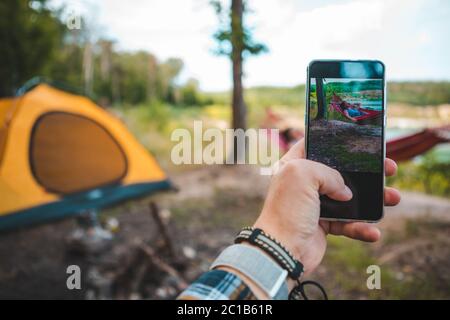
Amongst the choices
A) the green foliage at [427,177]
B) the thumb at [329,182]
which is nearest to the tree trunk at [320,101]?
the thumb at [329,182]

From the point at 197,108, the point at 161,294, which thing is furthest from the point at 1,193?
the point at 197,108

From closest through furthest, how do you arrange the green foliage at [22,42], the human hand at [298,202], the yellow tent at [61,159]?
the human hand at [298,202] < the yellow tent at [61,159] < the green foliage at [22,42]

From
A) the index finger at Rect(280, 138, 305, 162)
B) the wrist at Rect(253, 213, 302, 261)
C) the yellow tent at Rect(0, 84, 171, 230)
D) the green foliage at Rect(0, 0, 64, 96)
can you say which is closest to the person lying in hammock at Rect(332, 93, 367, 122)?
the index finger at Rect(280, 138, 305, 162)

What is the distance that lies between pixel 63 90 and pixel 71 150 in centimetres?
67

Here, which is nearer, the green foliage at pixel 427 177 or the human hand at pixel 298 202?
the human hand at pixel 298 202

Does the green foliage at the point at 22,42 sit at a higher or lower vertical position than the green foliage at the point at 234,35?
higher

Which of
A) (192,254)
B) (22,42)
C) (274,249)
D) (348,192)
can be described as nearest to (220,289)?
(274,249)

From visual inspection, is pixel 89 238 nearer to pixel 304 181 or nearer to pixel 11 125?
pixel 11 125

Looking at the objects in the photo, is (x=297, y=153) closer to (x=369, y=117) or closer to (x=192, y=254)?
(x=369, y=117)

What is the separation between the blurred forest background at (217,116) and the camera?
2162 millimetres

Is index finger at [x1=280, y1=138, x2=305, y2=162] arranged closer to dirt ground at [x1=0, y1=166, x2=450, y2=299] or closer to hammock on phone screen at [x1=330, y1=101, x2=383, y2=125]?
hammock on phone screen at [x1=330, y1=101, x2=383, y2=125]

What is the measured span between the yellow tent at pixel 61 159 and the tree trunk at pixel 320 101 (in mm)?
2978

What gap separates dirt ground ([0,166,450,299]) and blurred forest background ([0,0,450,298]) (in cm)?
1

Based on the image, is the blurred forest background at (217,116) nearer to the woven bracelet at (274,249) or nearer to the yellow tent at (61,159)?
the yellow tent at (61,159)
